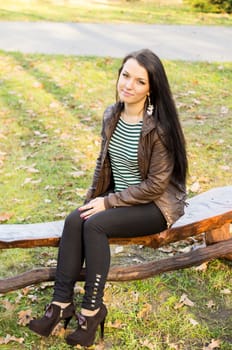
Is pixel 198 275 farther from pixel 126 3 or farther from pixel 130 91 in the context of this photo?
pixel 126 3

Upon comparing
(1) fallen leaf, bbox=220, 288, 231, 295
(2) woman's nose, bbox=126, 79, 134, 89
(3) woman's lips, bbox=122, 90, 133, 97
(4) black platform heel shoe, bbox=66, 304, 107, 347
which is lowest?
(1) fallen leaf, bbox=220, 288, 231, 295

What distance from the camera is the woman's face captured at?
10.1 ft

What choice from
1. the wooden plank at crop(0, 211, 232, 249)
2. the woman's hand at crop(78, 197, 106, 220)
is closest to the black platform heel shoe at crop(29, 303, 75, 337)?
the wooden plank at crop(0, 211, 232, 249)

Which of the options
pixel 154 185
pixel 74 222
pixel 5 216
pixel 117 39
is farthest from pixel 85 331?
pixel 117 39

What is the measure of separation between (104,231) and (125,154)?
45 centimetres

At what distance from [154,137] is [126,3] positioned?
15.2m

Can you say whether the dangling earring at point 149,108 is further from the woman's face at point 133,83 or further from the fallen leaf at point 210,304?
the fallen leaf at point 210,304

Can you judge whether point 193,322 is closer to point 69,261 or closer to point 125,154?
point 69,261

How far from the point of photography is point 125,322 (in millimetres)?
3299

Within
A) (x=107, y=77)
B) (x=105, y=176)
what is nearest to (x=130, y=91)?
(x=105, y=176)

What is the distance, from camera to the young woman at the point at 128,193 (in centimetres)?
301

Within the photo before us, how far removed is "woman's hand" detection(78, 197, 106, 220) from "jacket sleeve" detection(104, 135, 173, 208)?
30 millimetres

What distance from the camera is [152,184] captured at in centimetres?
308

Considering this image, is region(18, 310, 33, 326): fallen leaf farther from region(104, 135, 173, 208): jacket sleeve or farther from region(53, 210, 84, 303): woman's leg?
region(104, 135, 173, 208): jacket sleeve
